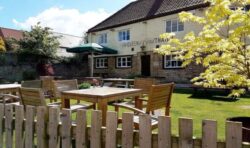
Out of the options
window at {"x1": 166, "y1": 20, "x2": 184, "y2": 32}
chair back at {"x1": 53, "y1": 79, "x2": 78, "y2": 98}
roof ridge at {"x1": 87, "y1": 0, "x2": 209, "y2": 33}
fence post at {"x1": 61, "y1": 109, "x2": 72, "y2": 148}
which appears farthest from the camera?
window at {"x1": 166, "y1": 20, "x2": 184, "y2": 32}

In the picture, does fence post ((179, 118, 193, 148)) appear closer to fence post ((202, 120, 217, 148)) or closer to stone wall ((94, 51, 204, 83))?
fence post ((202, 120, 217, 148))

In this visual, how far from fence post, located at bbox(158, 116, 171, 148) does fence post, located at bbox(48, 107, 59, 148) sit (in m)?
1.26

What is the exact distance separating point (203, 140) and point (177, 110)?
592 cm

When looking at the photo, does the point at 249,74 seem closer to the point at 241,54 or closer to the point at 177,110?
the point at 241,54

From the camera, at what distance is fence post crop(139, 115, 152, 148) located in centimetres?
252

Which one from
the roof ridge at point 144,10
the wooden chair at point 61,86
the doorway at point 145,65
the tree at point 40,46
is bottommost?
the wooden chair at point 61,86

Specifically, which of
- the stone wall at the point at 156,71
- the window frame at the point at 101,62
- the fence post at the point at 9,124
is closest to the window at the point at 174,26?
the stone wall at the point at 156,71

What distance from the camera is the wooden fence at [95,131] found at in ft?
7.38

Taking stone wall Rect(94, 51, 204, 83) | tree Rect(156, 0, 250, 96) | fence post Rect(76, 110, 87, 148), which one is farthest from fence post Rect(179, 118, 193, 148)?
stone wall Rect(94, 51, 204, 83)

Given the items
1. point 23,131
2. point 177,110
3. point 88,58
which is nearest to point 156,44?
point 88,58

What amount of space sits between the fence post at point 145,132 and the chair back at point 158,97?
6.69ft

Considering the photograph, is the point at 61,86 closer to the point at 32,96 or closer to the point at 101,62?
the point at 32,96

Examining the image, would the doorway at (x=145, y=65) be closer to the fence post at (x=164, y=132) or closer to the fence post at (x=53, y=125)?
the fence post at (x=53, y=125)

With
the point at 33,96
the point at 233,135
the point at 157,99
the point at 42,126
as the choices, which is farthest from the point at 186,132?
the point at 33,96
